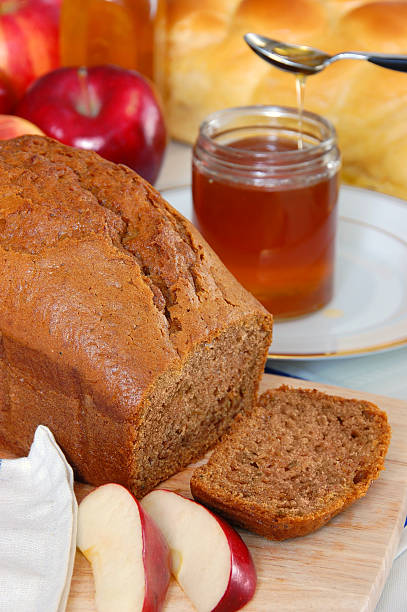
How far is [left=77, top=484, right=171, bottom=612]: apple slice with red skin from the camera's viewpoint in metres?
1.35

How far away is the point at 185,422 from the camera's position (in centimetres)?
169

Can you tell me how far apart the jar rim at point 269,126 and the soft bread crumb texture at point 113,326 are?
1.24 feet

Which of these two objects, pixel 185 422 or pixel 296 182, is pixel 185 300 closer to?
pixel 185 422

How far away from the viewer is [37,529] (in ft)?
4.91

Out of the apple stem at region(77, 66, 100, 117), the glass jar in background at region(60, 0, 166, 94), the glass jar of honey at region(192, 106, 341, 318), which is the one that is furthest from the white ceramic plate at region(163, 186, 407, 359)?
the glass jar in background at region(60, 0, 166, 94)

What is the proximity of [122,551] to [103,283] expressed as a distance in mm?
510

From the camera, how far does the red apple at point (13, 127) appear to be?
2658mm

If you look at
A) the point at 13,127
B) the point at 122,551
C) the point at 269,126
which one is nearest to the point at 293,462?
the point at 122,551

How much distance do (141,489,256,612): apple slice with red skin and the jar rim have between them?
3.14 feet

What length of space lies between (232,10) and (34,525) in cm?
229

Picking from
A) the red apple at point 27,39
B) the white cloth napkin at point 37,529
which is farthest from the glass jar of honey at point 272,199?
the red apple at point 27,39

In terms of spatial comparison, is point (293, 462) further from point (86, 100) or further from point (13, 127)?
point (86, 100)

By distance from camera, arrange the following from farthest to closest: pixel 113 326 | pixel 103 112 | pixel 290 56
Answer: pixel 103 112
pixel 290 56
pixel 113 326

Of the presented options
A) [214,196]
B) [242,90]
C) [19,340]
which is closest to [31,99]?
[242,90]
